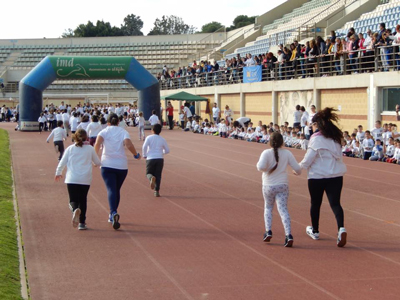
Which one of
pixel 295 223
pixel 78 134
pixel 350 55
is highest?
pixel 350 55

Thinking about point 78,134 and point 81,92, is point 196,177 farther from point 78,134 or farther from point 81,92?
point 81,92

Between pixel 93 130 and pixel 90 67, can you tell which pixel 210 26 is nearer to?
pixel 90 67

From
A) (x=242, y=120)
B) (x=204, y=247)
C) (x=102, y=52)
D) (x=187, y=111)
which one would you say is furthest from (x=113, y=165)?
(x=102, y=52)

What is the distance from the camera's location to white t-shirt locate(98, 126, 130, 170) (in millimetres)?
9695

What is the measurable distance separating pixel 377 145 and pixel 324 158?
483 inches

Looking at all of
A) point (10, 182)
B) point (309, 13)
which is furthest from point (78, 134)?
point (309, 13)

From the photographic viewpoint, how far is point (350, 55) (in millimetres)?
23781

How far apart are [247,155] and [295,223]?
41.3 ft

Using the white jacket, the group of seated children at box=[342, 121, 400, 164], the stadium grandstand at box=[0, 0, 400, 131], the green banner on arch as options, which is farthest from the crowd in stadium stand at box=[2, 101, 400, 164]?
the white jacket

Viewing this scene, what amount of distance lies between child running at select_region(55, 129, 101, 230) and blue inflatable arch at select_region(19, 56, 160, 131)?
94.9 feet

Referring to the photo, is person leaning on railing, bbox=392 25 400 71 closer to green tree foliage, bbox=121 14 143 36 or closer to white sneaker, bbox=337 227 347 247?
white sneaker, bbox=337 227 347 247

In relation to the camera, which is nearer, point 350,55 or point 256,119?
point 350,55

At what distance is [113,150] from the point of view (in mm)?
9750

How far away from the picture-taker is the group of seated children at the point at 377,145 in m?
19.3
